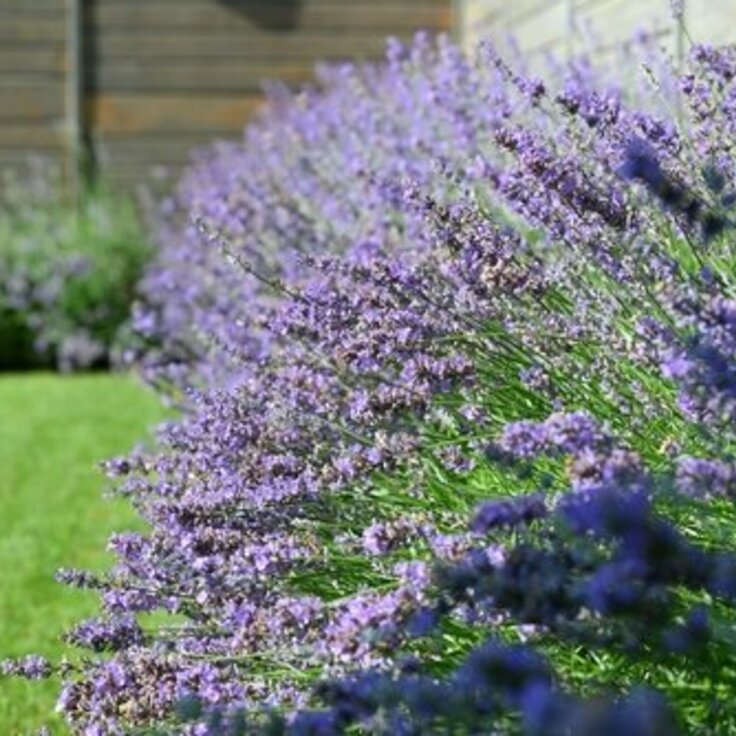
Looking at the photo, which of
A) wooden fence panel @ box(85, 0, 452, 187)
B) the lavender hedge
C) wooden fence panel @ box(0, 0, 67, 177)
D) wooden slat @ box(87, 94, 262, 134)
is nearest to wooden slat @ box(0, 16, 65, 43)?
wooden fence panel @ box(0, 0, 67, 177)

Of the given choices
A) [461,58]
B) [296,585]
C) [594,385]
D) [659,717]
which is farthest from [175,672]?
[461,58]

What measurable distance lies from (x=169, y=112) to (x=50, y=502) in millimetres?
6012

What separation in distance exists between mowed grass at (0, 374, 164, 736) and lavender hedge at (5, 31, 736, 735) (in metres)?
1.07

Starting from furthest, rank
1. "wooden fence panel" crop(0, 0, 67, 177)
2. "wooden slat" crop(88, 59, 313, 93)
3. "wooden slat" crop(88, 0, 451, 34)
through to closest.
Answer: "wooden fence panel" crop(0, 0, 67, 177) → "wooden slat" crop(88, 59, 313, 93) → "wooden slat" crop(88, 0, 451, 34)

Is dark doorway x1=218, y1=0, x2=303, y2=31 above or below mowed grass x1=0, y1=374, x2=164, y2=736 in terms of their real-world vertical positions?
above

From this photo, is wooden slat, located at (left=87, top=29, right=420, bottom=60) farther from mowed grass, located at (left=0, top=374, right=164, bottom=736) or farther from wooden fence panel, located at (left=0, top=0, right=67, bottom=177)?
mowed grass, located at (left=0, top=374, right=164, bottom=736)

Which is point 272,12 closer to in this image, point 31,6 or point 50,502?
point 31,6

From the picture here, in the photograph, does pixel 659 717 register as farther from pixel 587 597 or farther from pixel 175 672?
pixel 175 672

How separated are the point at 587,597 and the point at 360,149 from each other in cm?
378

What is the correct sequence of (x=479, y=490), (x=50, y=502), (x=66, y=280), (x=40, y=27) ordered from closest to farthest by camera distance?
(x=479, y=490)
(x=50, y=502)
(x=66, y=280)
(x=40, y=27)

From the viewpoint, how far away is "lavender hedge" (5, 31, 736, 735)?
1.91 m

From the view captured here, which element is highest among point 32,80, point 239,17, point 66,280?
point 239,17

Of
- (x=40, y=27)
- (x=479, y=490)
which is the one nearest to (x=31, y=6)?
(x=40, y=27)

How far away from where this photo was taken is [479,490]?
285 centimetres
